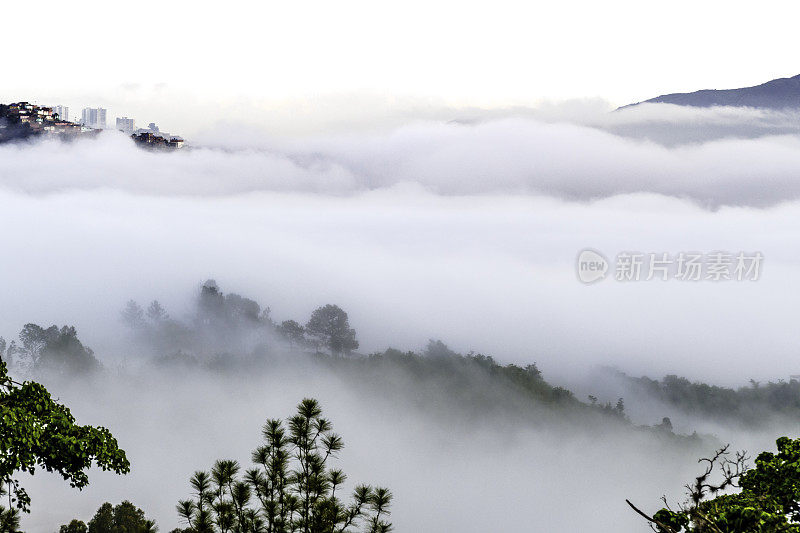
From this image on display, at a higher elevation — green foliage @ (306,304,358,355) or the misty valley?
green foliage @ (306,304,358,355)

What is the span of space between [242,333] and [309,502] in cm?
19130

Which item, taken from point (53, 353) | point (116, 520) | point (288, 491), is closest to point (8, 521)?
point (288, 491)

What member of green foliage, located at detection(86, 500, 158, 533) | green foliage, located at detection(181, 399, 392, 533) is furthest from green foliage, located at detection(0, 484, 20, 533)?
green foliage, located at detection(86, 500, 158, 533)

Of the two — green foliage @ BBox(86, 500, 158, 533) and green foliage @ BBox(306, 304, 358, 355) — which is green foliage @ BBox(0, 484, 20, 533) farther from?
green foliage @ BBox(306, 304, 358, 355)

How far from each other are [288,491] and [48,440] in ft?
13.0

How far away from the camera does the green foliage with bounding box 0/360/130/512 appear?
10.5 meters

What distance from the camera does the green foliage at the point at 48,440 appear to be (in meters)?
10.5

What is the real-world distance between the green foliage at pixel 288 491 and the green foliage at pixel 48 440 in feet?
5.55

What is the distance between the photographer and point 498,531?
11775 cm

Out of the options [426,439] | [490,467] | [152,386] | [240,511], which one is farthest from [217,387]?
[240,511]

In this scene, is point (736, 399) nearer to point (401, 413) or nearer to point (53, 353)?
point (401, 413)

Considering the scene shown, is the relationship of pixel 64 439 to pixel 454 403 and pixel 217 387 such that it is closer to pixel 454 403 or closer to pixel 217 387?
pixel 454 403

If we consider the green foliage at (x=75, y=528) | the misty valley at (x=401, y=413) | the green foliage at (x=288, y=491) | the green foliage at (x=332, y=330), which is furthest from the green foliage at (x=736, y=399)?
the green foliage at (x=288, y=491)

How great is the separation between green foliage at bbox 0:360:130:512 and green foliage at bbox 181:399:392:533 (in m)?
1.69
